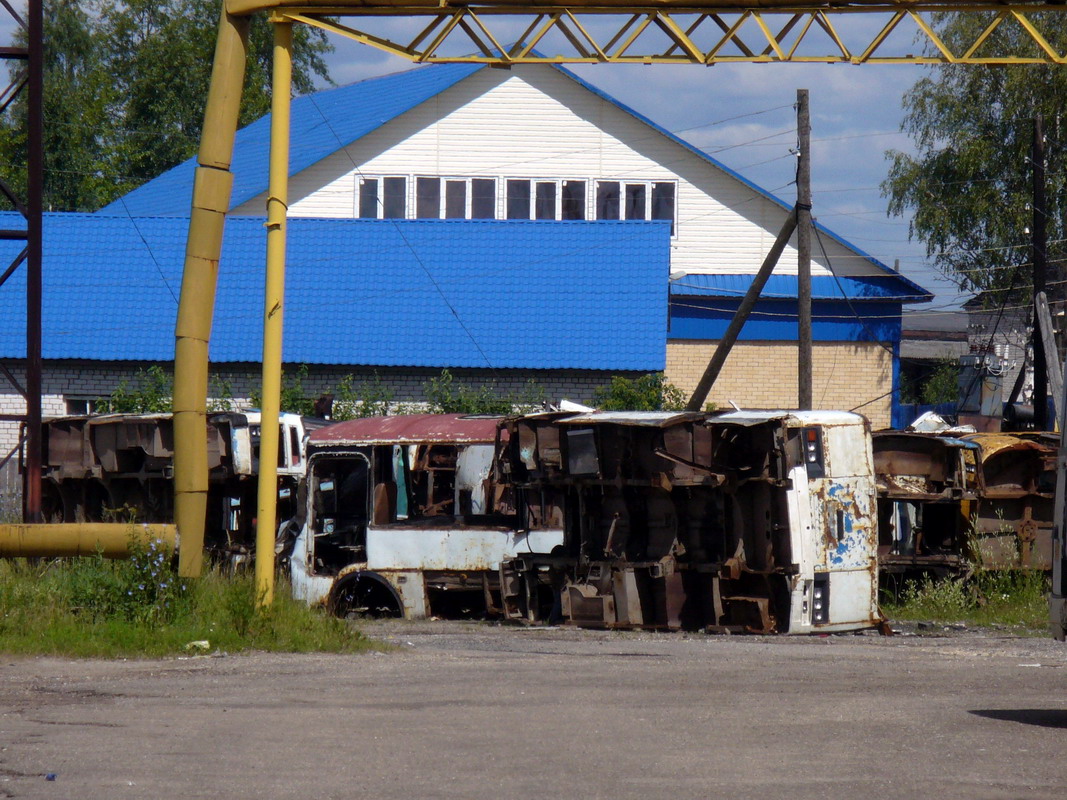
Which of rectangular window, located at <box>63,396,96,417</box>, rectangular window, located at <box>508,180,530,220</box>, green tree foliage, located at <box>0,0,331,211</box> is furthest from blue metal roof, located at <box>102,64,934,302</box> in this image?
Answer: green tree foliage, located at <box>0,0,331,211</box>

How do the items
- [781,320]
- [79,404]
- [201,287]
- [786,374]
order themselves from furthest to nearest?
[781,320], [786,374], [79,404], [201,287]

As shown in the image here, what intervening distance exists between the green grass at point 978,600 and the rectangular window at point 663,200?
21473 mm

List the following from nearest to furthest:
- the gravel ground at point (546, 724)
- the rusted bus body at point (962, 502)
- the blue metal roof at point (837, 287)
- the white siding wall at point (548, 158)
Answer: the gravel ground at point (546, 724) < the rusted bus body at point (962, 502) < the blue metal roof at point (837, 287) < the white siding wall at point (548, 158)

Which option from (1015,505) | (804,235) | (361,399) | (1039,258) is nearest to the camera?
(1015,505)

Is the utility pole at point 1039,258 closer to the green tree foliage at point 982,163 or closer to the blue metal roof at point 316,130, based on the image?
the green tree foliage at point 982,163

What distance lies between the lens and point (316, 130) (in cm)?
3709

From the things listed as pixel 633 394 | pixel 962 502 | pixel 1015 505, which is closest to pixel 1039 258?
pixel 633 394

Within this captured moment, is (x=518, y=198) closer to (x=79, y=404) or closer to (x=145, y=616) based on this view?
(x=79, y=404)

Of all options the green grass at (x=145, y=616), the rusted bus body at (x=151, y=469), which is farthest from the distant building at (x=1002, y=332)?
the green grass at (x=145, y=616)

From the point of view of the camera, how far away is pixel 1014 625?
13.9 metres

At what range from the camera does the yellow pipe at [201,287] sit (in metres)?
12.4

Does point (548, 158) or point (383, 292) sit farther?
point (548, 158)

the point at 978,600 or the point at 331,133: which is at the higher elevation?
the point at 331,133

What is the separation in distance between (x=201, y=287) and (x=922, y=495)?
7738 millimetres
